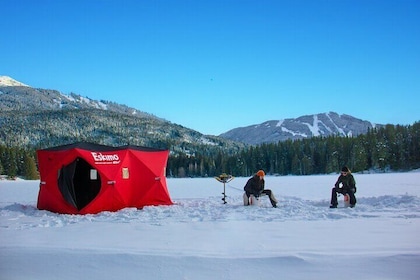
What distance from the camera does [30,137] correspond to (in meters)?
198

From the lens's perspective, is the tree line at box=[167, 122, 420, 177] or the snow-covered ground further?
the tree line at box=[167, 122, 420, 177]

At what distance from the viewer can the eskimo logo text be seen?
13109 mm

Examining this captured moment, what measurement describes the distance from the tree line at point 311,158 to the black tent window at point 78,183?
71958 mm

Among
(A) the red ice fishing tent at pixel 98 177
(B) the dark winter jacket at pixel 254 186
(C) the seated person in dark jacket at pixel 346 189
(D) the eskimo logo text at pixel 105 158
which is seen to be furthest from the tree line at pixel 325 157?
(D) the eskimo logo text at pixel 105 158

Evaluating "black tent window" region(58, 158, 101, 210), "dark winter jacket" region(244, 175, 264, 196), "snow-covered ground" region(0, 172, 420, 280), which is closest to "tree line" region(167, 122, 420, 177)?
"dark winter jacket" region(244, 175, 264, 196)

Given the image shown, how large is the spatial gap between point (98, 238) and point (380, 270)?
188 inches

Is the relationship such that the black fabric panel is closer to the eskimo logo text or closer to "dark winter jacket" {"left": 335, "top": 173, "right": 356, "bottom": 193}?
the eskimo logo text

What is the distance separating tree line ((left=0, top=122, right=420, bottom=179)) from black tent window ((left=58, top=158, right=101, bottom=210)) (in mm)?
71958

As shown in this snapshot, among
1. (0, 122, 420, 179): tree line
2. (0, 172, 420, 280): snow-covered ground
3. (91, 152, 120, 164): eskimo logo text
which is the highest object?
(0, 122, 420, 179): tree line

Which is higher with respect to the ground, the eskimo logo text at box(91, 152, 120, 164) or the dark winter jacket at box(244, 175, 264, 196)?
the eskimo logo text at box(91, 152, 120, 164)

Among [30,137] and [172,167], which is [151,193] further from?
[30,137]

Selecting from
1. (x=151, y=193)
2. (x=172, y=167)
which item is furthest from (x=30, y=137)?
(x=151, y=193)

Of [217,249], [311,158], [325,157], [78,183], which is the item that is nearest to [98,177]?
[78,183]

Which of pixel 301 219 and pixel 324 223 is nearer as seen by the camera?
pixel 324 223
